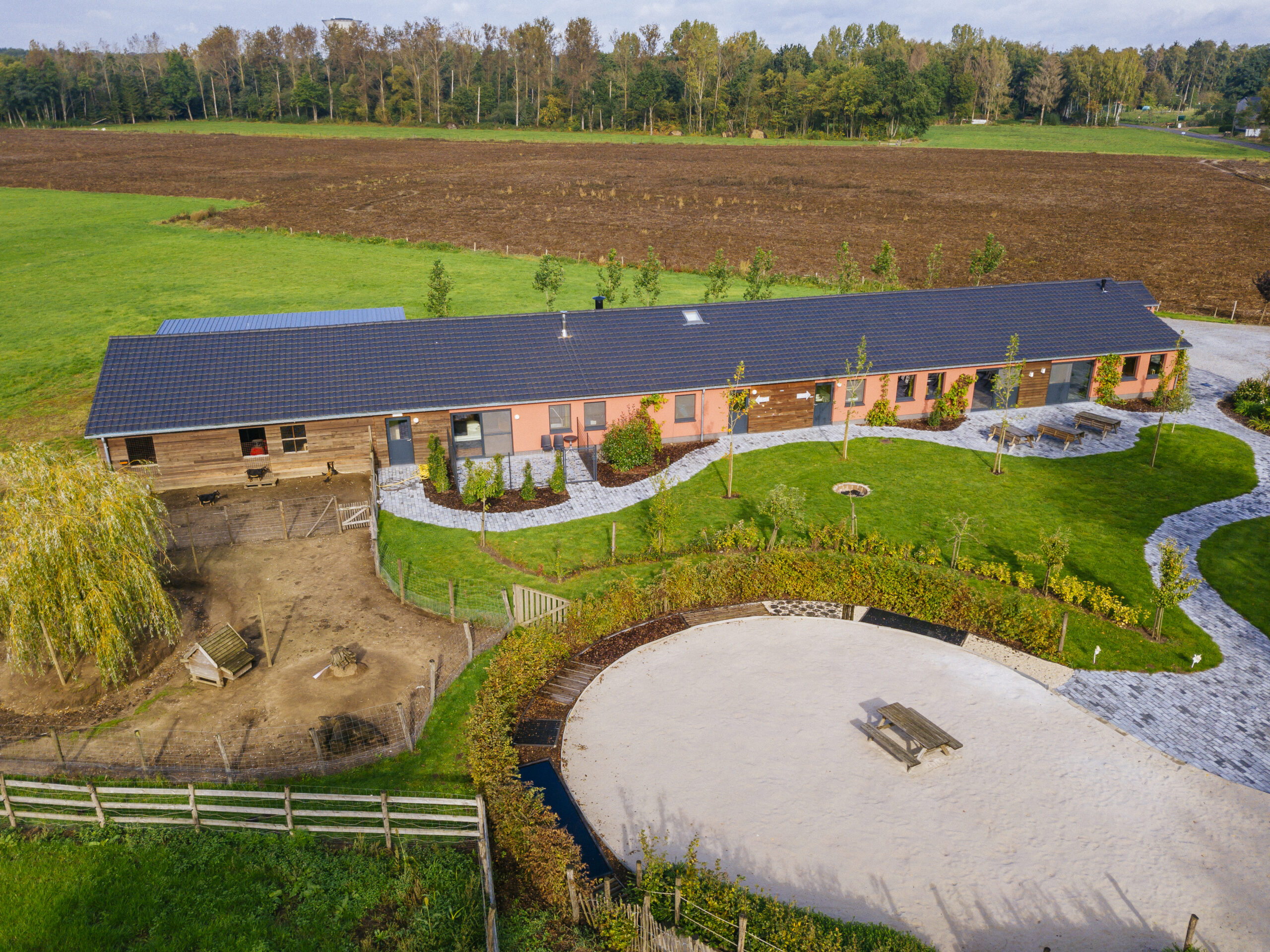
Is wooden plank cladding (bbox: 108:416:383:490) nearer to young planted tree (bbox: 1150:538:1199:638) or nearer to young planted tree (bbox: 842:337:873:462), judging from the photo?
young planted tree (bbox: 842:337:873:462)

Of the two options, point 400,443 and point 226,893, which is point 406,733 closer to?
point 226,893

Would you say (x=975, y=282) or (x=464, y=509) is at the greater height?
(x=975, y=282)

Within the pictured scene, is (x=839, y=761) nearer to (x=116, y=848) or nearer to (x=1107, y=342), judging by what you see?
(x=116, y=848)

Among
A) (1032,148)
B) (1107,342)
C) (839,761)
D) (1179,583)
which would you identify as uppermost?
(1032,148)

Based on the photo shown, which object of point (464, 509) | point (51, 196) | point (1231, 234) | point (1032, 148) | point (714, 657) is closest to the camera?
point (714, 657)

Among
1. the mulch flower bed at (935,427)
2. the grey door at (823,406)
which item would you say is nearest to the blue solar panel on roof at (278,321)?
the grey door at (823,406)

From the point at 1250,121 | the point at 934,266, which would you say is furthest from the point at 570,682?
the point at 1250,121

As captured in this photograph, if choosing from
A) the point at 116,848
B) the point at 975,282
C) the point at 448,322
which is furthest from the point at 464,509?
the point at 975,282

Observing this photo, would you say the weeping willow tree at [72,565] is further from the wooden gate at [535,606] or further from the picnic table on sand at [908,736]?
the picnic table on sand at [908,736]
